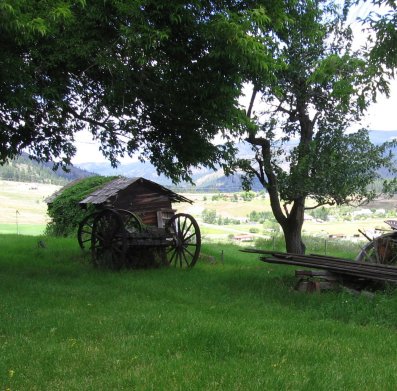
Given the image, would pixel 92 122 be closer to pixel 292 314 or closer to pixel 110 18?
pixel 110 18

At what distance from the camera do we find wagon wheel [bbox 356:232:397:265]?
1188 cm

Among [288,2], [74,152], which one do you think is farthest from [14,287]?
[288,2]

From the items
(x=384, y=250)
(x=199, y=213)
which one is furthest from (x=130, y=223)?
(x=199, y=213)

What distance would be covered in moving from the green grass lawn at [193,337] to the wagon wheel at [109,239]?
302 cm

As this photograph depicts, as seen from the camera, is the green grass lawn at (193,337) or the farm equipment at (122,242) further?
the farm equipment at (122,242)

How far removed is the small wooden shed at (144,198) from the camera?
20.4 m

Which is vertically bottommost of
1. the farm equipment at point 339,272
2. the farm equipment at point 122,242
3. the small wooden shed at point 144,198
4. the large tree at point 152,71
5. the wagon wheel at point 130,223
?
the farm equipment at point 339,272

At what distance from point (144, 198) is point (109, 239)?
24.9 feet

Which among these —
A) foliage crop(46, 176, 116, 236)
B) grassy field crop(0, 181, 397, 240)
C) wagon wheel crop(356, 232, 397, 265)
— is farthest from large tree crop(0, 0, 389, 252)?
foliage crop(46, 176, 116, 236)

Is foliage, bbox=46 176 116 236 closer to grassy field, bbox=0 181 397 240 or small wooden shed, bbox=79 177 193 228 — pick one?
grassy field, bbox=0 181 397 240

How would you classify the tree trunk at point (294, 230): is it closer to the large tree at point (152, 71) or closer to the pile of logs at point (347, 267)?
the large tree at point (152, 71)

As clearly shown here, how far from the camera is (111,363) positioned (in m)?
5.00

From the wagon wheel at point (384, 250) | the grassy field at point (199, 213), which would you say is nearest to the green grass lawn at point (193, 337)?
the wagon wheel at point (384, 250)

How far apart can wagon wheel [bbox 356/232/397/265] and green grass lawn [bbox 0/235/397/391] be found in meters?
2.62
